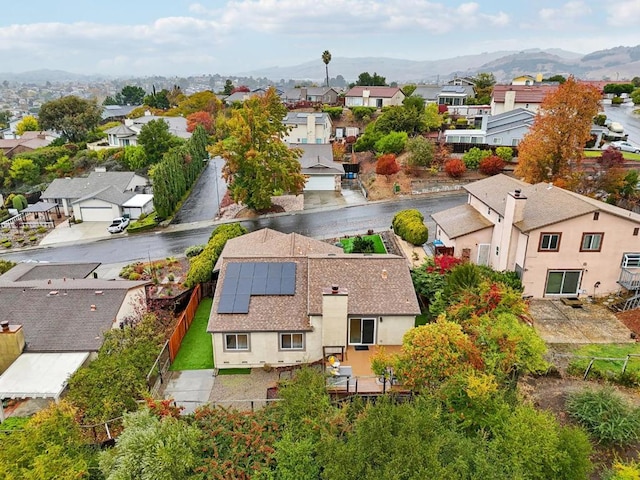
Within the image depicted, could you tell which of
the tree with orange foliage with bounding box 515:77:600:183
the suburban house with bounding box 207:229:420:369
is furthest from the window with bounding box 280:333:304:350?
the tree with orange foliage with bounding box 515:77:600:183

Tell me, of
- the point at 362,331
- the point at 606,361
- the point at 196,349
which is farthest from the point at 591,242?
the point at 196,349

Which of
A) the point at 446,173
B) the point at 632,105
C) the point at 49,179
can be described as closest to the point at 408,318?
the point at 446,173

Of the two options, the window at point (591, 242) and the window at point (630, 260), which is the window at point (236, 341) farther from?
the window at point (630, 260)

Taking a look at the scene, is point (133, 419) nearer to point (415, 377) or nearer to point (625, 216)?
point (415, 377)

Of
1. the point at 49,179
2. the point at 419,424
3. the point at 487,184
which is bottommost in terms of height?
the point at 49,179

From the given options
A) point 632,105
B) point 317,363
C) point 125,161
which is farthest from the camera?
point 632,105

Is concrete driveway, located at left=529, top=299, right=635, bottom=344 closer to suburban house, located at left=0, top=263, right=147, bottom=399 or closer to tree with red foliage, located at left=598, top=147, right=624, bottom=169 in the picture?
tree with red foliage, located at left=598, top=147, right=624, bottom=169
